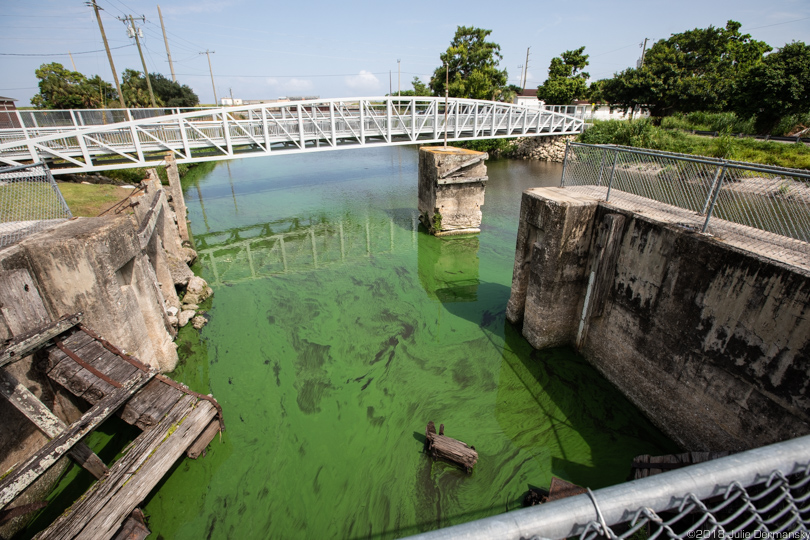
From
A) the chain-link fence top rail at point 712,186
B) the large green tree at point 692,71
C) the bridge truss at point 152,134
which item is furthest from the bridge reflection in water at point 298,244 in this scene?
the large green tree at point 692,71

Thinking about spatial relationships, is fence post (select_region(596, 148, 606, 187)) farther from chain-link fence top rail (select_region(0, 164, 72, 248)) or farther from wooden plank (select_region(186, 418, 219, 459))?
chain-link fence top rail (select_region(0, 164, 72, 248))

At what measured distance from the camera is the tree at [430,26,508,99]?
35.5 meters

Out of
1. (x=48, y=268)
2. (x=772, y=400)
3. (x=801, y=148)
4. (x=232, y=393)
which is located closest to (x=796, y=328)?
(x=772, y=400)

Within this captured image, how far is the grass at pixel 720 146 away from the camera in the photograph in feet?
45.4

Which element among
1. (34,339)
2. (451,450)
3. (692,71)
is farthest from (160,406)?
(692,71)

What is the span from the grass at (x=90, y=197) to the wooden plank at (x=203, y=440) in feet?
28.7

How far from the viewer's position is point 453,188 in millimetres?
14289

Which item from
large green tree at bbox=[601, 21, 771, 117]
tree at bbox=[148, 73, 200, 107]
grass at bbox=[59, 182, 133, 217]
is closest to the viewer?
grass at bbox=[59, 182, 133, 217]

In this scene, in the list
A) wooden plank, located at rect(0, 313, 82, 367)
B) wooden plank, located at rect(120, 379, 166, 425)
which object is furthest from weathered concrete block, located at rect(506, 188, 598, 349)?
wooden plank, located at rect(0, 313, 82, 367)

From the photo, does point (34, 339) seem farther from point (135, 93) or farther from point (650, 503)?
point (135, 93)

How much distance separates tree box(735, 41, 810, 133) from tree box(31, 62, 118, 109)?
148 ft

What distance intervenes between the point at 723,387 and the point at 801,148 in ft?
53.7

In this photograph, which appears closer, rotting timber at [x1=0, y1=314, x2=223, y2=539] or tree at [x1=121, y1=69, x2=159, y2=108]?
rotting timber at [x1=0, y1=314, x2=223, y2=539]

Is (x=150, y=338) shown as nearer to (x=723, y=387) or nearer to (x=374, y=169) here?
(x=723, y=387)
